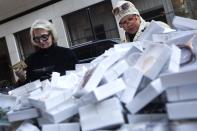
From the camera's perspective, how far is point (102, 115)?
2064mm

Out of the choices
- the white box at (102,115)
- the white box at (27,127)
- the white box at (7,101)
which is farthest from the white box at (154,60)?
the white box at (7,101)

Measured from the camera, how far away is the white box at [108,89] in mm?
2051

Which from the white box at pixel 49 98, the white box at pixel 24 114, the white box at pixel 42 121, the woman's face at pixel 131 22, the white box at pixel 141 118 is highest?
the woman's face at pixel 131 22

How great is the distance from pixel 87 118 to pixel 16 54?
582 inches

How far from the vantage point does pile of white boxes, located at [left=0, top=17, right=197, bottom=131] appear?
73.2 inches

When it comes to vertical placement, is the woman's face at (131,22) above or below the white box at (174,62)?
above

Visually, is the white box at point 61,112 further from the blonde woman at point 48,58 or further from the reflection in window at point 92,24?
the reflection in window at point 92,24

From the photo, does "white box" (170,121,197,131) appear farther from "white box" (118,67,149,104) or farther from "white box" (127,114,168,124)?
"white box" (118,67,149,104)

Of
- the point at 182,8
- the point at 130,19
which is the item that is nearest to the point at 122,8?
the point at 130,19

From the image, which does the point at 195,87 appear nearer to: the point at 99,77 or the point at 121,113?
the point at 121,113

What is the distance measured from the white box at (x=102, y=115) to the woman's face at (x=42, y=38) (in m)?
1.77

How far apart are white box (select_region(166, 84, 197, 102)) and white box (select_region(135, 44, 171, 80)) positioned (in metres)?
0.19

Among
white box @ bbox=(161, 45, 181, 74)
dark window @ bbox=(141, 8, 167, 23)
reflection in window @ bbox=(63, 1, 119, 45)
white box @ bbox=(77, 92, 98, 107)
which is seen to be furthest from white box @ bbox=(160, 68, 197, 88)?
reflection in window @ bbox=(63, 1, 119, 45)

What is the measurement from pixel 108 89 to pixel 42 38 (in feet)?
6.15
